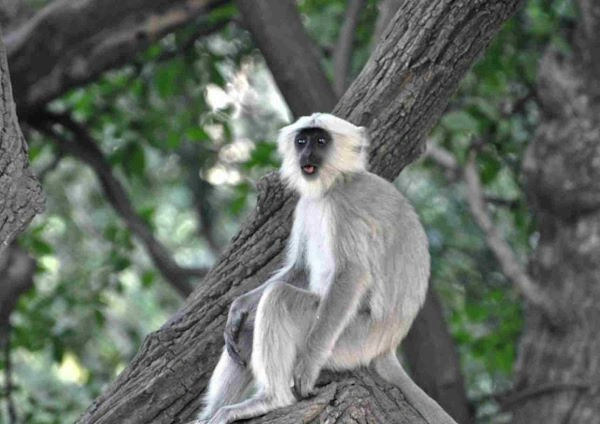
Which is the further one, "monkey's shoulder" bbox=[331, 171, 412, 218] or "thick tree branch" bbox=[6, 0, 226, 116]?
"thick tree branch" bbox=[6, 0, 226, 116]

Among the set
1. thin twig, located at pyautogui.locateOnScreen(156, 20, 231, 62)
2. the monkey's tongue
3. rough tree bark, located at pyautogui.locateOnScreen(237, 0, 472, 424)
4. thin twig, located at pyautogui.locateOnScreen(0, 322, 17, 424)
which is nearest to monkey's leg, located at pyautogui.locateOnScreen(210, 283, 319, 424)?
the monkey's tongue

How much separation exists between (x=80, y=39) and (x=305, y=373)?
3.39 metres

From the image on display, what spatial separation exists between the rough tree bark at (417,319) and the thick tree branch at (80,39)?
874 millimetres

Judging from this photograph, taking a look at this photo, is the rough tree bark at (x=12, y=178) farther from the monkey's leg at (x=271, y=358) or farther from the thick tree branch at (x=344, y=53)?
the thick tree branch at (x=344, y=53)

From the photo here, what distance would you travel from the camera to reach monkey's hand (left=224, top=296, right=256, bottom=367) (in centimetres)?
457

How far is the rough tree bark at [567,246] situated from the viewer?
749cm

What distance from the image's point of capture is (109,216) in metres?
12.2

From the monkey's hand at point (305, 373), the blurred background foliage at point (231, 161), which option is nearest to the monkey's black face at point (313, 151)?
the monkey's hand at point (305, 373)

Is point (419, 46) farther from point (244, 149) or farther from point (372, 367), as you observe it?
point (244, 149)

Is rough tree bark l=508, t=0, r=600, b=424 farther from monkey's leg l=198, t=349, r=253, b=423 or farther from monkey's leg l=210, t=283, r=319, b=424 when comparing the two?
monkey's leg l=210, t=283, r=319, b=424

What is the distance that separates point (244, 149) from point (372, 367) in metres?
6.44

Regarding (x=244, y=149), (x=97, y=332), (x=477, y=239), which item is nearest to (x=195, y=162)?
(x=244, y=149)

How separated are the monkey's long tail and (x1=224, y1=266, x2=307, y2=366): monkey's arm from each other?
1.56 ft

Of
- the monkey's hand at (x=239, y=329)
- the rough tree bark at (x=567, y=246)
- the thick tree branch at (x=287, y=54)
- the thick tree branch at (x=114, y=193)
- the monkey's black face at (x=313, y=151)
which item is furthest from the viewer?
the thick tree branch at (x=114, y=193)
